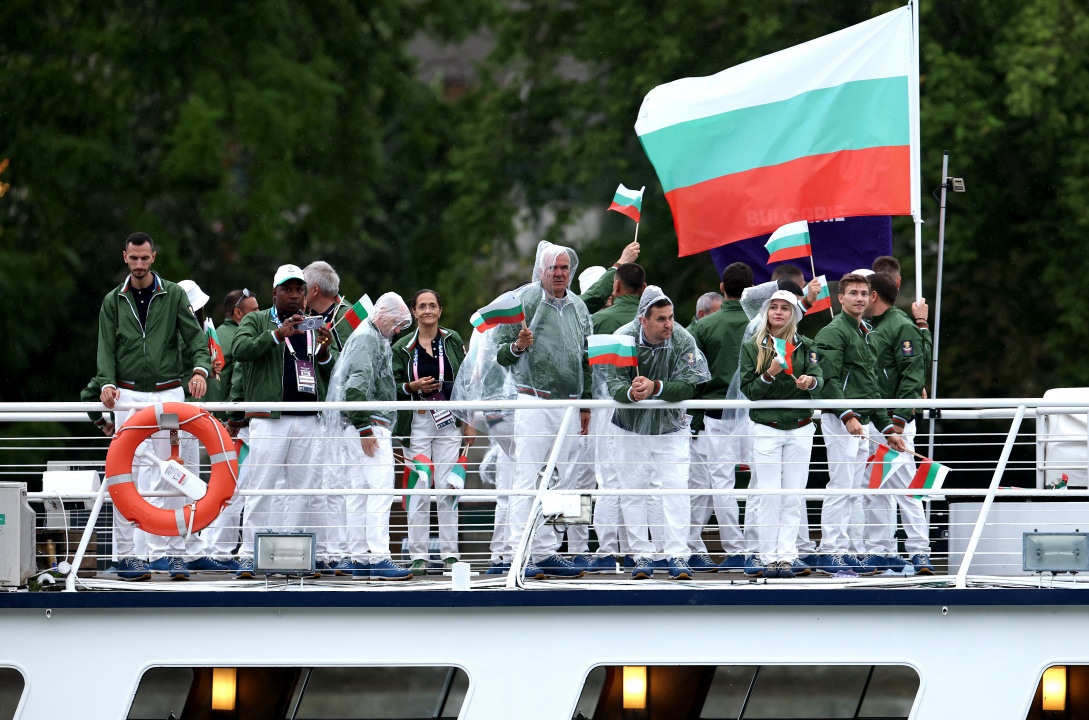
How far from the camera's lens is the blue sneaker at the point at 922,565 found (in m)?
8.81

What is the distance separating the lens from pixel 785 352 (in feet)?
28.0

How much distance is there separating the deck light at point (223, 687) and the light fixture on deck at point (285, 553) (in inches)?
23.4

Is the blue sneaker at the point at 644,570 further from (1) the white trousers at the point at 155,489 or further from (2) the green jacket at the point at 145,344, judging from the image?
(2) the green jacket at the point at 145,344

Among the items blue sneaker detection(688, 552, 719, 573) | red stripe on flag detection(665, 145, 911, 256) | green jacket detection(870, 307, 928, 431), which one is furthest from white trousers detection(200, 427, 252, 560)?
green jacket detection(870, 307, 928, 431)

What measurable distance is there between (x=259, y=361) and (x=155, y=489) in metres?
1.08

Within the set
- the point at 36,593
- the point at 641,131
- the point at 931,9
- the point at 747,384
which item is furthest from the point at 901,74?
the point at 931,9

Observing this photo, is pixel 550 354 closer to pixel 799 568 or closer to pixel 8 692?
pixel 799 568

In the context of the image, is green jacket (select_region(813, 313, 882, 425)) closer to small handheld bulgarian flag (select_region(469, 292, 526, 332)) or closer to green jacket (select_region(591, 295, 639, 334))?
green jacket (select_region(591, 295, 639, 334))

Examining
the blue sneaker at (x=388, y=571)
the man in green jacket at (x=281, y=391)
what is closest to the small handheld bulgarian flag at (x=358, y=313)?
the man in green jacket at (x=281, y=391)

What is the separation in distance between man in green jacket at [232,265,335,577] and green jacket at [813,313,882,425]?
2970 mm

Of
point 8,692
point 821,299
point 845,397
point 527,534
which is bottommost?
point 8,692

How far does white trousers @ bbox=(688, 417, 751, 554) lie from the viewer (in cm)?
902

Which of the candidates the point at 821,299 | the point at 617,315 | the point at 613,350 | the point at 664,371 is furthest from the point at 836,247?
the point at 613,350

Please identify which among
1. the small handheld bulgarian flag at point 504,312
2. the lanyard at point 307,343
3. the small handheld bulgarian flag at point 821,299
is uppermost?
the small handheld bulgarian flag at point 821,299
